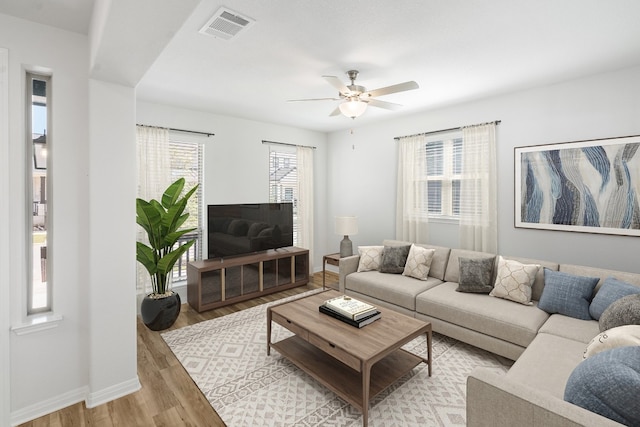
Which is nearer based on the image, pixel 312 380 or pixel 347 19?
pixel 347 19

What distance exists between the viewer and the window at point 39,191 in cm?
208

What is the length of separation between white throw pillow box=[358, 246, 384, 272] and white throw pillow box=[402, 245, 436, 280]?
397 millimetres

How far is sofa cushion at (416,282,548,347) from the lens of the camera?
2.50 meters

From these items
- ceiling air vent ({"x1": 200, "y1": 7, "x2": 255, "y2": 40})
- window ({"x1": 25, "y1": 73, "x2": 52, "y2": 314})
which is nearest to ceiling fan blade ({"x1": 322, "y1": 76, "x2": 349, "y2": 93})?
ceiling air vent ({"x1": 200, "y1": 7, "x2": 255, "y2": 40})

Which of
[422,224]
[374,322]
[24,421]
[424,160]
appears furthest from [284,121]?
[24,421]

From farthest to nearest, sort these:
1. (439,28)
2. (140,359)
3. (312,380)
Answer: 1. (140,359)
2. (312,380)
3. (439,28)

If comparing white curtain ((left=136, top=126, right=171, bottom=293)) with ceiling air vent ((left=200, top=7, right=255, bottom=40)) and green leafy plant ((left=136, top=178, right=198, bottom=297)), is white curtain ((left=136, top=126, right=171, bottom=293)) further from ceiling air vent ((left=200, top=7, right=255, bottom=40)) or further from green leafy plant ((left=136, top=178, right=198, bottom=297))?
ceiling air vent ((left=200, top=7, right=255, bottom=40))

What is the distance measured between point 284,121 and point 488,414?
4.46 m

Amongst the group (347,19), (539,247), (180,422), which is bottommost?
(180,422)

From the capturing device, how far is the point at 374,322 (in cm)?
250

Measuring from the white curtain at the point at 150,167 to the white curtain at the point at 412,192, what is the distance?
128 inches

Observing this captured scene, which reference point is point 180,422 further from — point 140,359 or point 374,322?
point 374,322

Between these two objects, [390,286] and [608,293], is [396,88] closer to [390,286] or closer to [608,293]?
[390,286]

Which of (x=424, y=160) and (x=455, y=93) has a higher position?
(x=455, y=93)
